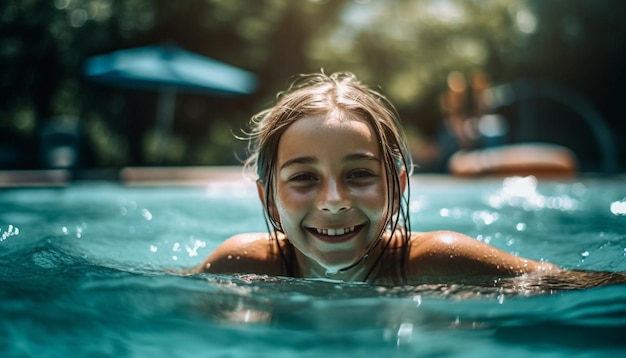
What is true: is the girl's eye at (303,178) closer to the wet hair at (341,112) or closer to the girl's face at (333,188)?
the girl's face at (333,188)

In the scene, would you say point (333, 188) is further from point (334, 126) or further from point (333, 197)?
point (334, 126)

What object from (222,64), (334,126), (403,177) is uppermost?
(222,64)

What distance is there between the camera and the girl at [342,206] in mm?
2232

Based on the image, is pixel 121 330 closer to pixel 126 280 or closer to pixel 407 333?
pixel 126 280

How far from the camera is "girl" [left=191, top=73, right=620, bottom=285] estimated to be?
7.32 feet

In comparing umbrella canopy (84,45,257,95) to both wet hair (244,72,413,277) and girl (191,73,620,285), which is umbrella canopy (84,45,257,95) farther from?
wet hair (244,72,413,277)

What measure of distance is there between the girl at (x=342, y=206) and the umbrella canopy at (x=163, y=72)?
33.4ft

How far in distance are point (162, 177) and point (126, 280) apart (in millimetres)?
9155

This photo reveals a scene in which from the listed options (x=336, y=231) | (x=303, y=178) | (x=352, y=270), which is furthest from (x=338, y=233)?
(x=352, y=270)

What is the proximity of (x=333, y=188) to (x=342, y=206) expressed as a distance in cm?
7

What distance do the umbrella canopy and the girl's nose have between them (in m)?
10.8

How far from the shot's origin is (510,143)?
18.8 m

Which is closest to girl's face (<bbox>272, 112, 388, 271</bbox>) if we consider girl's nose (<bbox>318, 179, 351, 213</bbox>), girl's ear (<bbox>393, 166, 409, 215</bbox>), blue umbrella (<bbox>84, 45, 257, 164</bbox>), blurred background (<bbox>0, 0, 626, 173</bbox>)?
girl's nose (<bbox>318, 179, 351, 213</bbox>)

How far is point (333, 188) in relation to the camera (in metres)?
2.18
